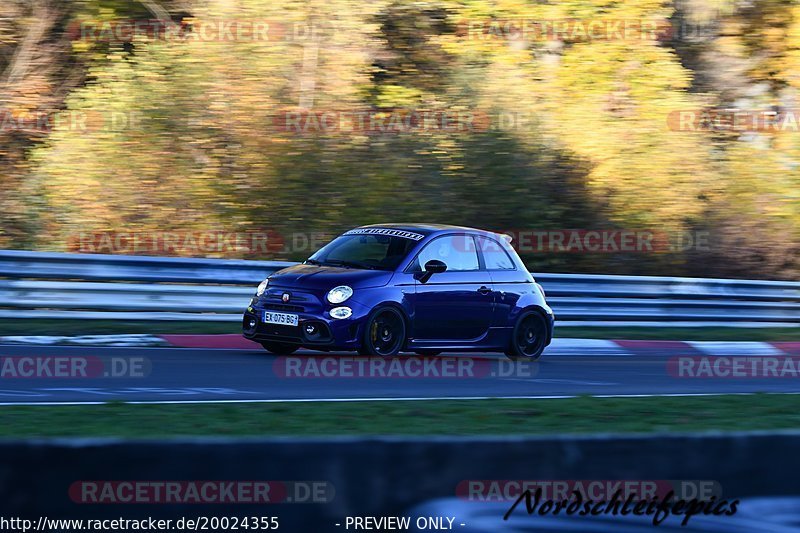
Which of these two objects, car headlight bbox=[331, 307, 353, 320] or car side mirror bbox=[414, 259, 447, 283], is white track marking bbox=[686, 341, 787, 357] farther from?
car headlight bbox=[331, 307, 353, 320]

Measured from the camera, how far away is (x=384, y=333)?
1211 cm

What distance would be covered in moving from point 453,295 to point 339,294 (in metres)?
1.41

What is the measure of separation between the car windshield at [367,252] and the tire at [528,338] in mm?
1673

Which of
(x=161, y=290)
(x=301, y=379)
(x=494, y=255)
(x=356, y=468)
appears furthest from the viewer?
(x=161, y=290)

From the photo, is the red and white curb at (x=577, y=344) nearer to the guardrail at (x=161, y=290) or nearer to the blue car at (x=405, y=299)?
the guardrail at (x=161, y=290)

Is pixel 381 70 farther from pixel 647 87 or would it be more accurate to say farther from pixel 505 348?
pixel 505 348

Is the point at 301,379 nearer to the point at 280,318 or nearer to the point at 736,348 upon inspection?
the point at 280,318

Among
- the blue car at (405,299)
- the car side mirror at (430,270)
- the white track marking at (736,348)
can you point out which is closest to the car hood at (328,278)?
the blue car at (405,299)

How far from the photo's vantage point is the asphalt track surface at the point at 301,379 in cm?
972

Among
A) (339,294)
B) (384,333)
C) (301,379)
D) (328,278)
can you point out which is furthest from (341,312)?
(301,379)

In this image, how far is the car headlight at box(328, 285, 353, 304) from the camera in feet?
38.6

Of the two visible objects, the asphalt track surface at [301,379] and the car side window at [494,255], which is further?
the car side window at [494,255]

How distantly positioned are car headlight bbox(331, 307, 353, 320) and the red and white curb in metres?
2.15

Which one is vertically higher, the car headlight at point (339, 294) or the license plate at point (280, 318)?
the car headlight at point (339, 294)
